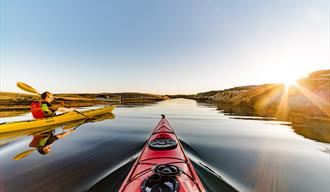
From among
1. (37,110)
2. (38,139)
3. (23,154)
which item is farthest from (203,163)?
(37,110)

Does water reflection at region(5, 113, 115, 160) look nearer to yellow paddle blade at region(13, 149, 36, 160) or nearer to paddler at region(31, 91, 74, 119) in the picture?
yellow paddle blade at region(13, 149, 36, 160)

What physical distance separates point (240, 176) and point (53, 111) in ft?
45.4

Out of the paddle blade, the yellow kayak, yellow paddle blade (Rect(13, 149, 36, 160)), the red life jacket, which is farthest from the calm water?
the paddle blade

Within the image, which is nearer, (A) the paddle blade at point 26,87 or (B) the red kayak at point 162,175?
(B) the red kayak at point 162,175

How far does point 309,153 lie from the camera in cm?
744

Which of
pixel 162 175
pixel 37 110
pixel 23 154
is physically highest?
pixel 37 110

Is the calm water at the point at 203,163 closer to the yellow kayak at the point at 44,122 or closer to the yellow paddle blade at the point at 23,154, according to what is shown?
the yellow paddle blade at the point at 23,154

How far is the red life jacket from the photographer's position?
38.9ft

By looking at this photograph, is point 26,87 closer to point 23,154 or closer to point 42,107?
point 42,107

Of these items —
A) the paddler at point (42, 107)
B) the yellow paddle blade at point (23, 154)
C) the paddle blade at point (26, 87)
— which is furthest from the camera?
the paddle blade at point (26, 87)

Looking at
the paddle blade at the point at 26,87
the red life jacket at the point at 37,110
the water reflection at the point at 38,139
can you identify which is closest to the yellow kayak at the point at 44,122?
the water reflection at the point at 38,139

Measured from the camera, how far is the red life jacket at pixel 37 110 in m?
11.9

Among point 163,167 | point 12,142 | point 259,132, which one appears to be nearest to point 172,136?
point 163,167

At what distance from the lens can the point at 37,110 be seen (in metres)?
Result: 12.1
